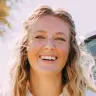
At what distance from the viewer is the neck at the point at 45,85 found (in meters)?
3.60

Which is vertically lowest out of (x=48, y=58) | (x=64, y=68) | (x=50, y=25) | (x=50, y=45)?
(x=64, y=68)

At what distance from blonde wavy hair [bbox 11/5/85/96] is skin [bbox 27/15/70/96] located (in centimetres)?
6

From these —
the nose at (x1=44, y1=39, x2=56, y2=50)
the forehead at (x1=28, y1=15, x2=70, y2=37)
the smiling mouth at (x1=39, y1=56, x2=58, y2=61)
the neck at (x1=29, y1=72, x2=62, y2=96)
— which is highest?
the forehead at (x1=28, y1=15, x2=70, y2=37)

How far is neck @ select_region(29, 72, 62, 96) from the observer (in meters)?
3.60

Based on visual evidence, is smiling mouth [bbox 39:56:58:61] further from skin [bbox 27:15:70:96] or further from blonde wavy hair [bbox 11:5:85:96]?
blonde wavy hair [bbox 11:5:85:96]

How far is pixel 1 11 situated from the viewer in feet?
34.4

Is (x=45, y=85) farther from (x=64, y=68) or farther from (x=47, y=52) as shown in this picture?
(x=47, y=52)

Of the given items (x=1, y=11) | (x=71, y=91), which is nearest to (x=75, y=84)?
(x=71, y=91)

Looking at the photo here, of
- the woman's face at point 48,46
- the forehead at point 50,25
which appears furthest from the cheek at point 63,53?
the forehead at point 50,25

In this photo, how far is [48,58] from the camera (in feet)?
11.2

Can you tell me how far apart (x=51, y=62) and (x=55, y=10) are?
57 centimetres

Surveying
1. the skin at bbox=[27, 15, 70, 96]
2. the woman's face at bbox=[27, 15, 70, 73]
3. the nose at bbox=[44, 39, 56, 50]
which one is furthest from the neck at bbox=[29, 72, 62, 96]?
the nose at bbox=[44, 39, 56, 50]

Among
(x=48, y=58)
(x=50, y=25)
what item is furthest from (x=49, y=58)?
(x=50, y=25)

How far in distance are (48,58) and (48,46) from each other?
0.34ft
